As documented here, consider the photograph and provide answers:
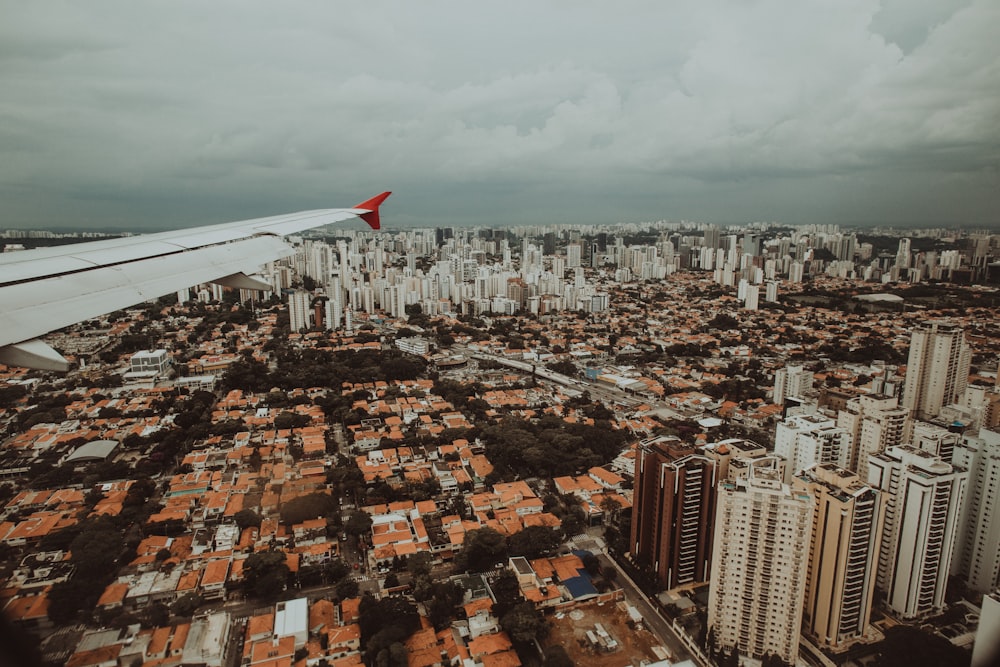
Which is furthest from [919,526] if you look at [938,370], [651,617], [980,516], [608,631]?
[938,370]

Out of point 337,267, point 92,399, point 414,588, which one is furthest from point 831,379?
point 337,267

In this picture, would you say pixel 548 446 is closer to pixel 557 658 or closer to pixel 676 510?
pixel 676 510

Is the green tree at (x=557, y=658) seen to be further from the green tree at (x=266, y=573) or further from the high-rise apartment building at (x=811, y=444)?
the high-rise apartment building at (x=811, y=444)

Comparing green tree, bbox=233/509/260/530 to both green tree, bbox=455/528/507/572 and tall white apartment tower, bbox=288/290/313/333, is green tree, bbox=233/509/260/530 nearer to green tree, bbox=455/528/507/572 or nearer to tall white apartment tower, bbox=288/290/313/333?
green tree, bbox=455/528/507/572

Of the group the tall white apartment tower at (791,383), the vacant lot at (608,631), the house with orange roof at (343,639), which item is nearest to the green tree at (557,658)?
the vacant lot at (608,631)

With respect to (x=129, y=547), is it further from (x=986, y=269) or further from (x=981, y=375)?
(x=986, y=269)

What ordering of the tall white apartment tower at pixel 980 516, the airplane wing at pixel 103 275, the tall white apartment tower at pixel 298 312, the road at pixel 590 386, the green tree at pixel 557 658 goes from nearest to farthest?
1. the airplane wing at pixel 103 275
2. the green tree at pixel 557 658
3. the tall white apartment tower at pixel 980 516
4. the road at pixel 590 386
5. the tall white apartment tower at pixel 298 312
